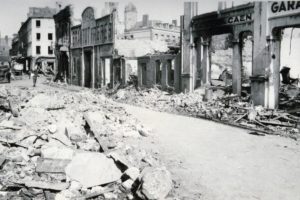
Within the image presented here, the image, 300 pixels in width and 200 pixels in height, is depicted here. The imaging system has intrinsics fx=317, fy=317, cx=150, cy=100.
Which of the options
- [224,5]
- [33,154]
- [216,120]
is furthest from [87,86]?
[33,154]

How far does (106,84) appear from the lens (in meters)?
31.7

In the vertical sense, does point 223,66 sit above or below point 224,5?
below

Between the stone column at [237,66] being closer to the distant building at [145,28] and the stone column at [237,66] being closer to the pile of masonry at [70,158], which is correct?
the pile of masonry at [70,158]

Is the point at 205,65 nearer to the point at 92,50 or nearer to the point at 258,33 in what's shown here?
the point at 258,33

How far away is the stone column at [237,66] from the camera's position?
1800 centimetres

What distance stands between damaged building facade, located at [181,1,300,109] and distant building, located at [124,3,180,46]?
34.9m

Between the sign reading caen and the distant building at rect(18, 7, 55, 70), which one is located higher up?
the distant building at rect(18, 7, 55, 70)

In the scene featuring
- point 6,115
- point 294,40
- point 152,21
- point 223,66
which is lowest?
point 6,115

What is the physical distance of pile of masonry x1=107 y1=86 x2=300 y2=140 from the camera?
12.6 meters

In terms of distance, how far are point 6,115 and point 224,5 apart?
15151 millimetres

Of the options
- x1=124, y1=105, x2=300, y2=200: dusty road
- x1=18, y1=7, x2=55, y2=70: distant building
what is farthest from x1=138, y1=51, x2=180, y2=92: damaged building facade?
x1=18, y1=7, x2=55, y2=70: distant building

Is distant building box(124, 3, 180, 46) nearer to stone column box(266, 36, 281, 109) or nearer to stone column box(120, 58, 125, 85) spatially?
stone column box(120, 58, 125, 85)

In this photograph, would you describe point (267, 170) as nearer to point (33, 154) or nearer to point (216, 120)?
point (33, 154)

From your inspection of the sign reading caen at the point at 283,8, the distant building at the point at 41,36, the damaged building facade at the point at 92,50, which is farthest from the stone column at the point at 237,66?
the distant building at the point at 41,36
